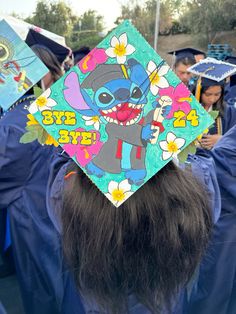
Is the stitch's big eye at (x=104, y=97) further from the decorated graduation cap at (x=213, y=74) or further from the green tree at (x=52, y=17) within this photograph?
the green tree at (x=52, y=17)

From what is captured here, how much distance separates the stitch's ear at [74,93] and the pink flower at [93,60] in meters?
0.03

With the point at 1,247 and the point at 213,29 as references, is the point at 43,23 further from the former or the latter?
the point at 1,247

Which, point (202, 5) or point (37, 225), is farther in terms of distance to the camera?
point (202, 5)

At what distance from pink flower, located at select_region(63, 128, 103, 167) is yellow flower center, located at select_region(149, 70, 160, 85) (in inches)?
7.3

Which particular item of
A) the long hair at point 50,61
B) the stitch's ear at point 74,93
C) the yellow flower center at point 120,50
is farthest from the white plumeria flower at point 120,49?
the long hair at point 50,61

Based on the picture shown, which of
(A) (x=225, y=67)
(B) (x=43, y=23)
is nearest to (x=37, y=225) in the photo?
(A) (x=225, y=67)

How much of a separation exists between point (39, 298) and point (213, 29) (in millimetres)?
Result: 21927

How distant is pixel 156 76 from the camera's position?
86 centimetres

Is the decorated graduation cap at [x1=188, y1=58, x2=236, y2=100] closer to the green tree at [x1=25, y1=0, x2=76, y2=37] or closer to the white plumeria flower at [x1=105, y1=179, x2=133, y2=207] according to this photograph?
the white plumeria flower at [x1=105, y1=179, x2=133, y2=207]

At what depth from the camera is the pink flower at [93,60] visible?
840 mm

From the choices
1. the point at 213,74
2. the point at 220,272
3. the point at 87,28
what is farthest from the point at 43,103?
the point at 87,28

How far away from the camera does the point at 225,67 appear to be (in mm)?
2812

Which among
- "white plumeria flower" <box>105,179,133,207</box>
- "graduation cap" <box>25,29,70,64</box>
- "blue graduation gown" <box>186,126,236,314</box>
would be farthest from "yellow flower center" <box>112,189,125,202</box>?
"graduation cap" <box>25,29,70,64</box>

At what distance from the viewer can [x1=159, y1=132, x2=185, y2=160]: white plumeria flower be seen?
89 centimetres
